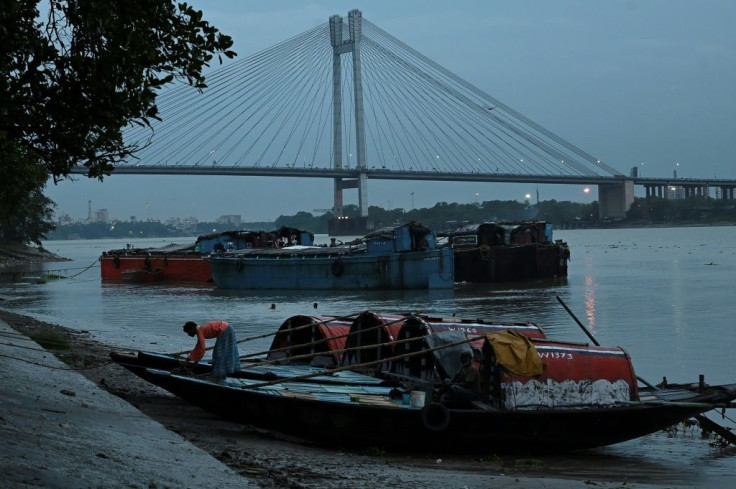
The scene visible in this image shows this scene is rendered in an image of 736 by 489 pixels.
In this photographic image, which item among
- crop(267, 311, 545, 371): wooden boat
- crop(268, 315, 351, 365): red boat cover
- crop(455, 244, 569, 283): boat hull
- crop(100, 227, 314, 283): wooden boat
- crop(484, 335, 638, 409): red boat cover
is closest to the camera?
crop(484, 335, 638, 409): red boat cover

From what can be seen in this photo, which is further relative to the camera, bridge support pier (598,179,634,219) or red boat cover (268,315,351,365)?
bridge support pier (598,179,634,219)

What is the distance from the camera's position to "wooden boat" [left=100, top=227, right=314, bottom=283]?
4212 cm

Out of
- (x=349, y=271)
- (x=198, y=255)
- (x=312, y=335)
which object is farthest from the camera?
(x=198, y=255)

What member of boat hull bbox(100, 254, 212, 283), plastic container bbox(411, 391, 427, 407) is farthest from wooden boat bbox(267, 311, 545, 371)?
boat hull bbox(100, 254, 212, 283)

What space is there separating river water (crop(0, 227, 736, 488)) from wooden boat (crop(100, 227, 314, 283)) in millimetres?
1306

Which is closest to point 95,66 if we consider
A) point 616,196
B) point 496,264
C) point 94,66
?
point 94,66

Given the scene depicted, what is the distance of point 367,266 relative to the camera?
34562 mm

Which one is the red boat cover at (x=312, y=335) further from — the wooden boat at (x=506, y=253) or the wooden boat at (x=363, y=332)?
the wooden boat at (x=506, y=253)

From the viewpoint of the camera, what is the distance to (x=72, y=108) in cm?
768

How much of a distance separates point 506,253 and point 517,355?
31.9 meters

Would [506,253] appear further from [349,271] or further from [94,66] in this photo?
[94,66]

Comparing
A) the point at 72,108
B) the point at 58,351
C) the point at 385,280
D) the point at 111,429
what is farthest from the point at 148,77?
the point at 385,280

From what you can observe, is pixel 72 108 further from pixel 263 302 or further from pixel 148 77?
pixel 263 302

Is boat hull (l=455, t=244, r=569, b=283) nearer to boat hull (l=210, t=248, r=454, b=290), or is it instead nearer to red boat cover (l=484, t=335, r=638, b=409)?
boat hull (l=210, t=248, r=454, b=290)
